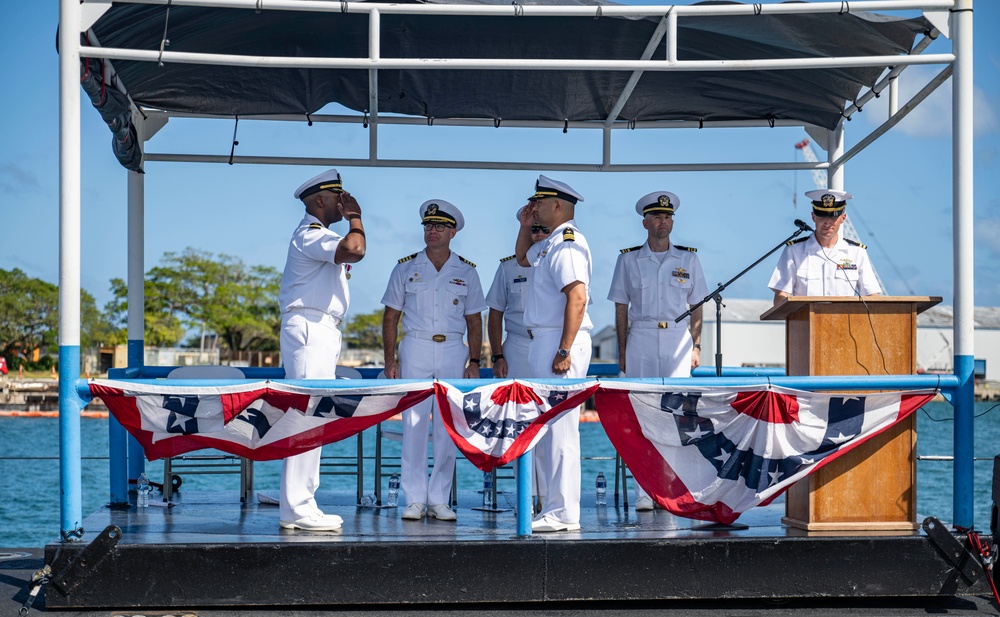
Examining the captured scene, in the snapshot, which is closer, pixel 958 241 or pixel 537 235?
pixel 958 241

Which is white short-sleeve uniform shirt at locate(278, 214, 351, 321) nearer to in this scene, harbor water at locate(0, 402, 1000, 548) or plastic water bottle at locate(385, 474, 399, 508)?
harbor water at locate(0, 402, 1000, 548)

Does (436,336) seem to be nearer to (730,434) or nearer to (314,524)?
(314,524)

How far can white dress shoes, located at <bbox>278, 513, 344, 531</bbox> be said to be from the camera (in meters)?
5.22

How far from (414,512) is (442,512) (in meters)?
0.15

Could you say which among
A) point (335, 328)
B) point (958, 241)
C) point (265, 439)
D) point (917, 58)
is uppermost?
point (917, 58)

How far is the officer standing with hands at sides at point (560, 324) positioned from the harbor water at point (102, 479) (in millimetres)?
1205

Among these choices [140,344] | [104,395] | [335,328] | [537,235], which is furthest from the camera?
[140,344]

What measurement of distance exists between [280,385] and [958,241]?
336cm

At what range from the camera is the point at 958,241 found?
5.19 metres

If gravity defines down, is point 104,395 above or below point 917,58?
below

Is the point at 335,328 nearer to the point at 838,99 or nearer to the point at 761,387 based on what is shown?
the point at 761,387

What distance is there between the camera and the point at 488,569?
4.78 metres

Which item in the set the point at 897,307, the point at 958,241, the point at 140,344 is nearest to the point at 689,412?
the point at 897,307

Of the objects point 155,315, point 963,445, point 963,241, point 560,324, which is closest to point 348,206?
point 560,324
